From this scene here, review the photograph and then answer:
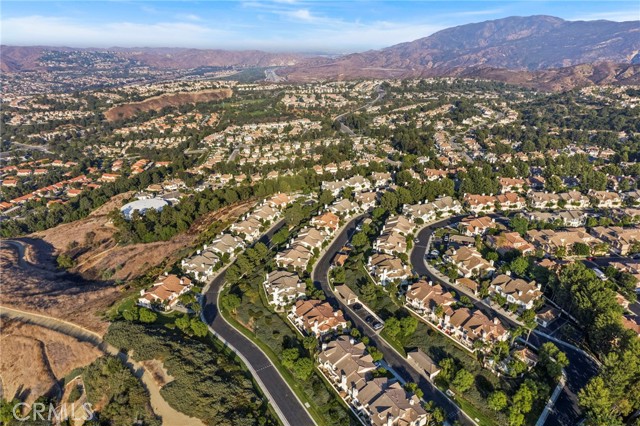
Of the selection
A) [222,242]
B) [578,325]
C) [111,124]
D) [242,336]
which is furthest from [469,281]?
[111,124]

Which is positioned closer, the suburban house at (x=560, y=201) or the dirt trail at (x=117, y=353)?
the dirt trail at (x=117, y=353)

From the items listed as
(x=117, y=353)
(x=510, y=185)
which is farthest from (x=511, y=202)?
(x=117, y=353)

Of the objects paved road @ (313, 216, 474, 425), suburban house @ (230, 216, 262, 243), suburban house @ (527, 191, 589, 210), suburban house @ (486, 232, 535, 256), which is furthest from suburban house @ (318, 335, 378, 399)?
suburban house @ (527, 191, 589, 210)

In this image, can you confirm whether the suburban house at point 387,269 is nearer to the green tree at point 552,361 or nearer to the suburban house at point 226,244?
the green tree at point 552,361

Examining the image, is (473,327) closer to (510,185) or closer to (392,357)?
(392,357)

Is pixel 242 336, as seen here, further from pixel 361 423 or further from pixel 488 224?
pixel 488 224

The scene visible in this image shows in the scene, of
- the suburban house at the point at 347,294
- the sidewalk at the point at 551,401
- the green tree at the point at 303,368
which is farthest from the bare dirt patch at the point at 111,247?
the sidewalk at the point at 551,401
